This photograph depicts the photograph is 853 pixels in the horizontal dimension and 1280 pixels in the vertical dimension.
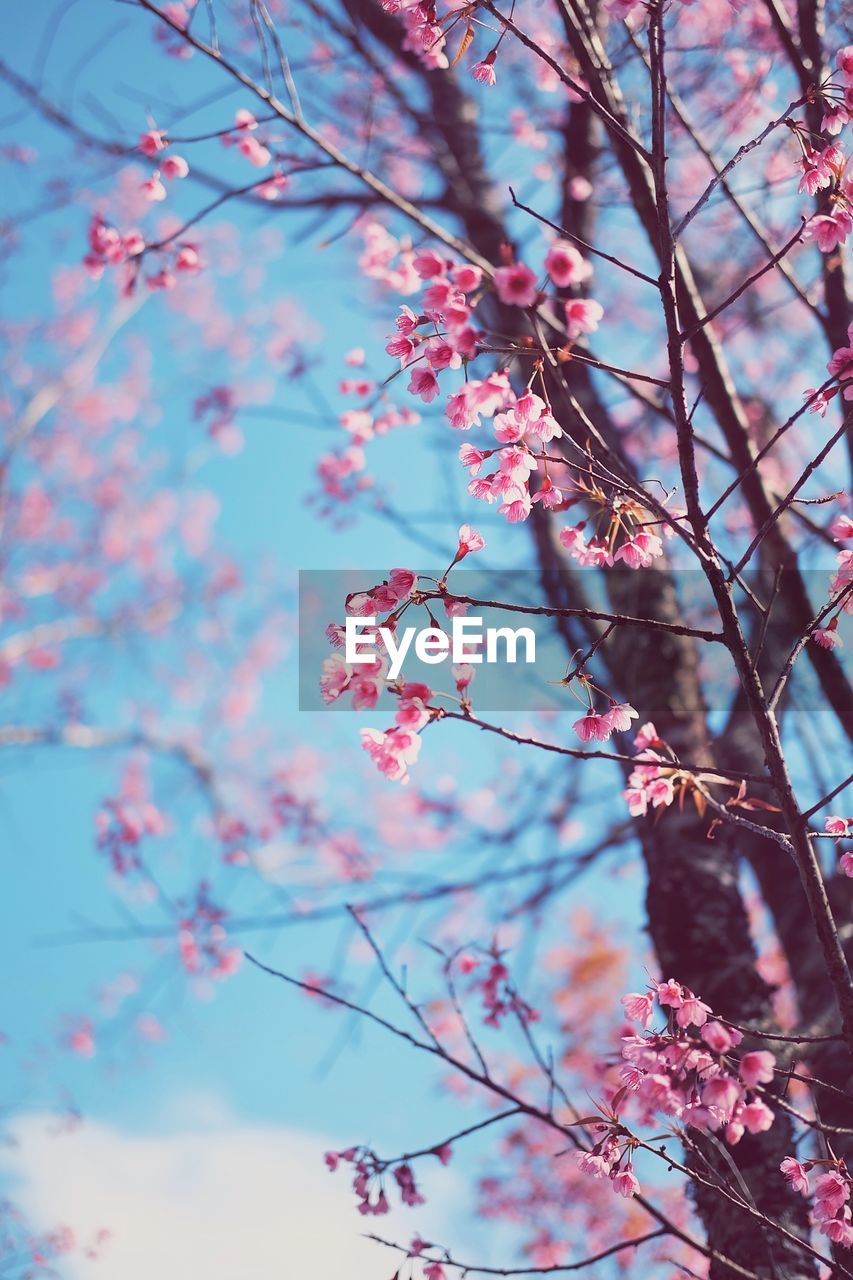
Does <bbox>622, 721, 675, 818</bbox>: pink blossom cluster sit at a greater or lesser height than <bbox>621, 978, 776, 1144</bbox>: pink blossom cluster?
greater

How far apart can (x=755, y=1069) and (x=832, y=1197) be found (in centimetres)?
46

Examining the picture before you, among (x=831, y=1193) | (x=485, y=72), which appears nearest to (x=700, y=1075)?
(x=831, y=1193)

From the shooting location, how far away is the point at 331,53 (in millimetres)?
4125

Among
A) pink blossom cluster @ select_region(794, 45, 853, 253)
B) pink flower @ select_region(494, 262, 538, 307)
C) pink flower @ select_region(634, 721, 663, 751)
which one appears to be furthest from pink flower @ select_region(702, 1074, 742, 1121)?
pink blossom cluster @ select_region(794, 45, 853, 253)

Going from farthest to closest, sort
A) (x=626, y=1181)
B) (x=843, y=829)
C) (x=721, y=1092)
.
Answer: (x=843, y=829), (x=626, y=1181), (x=721, y=1092)

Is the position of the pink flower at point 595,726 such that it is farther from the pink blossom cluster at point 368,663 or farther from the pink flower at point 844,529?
the pink flower at point 844,529

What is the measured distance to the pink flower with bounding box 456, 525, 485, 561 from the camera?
195cm

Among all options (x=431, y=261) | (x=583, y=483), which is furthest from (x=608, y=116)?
(x=583, y=483)

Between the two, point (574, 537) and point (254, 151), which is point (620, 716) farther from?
point (254, 151)

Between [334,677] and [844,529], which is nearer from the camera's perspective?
[334,677]

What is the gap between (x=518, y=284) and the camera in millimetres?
1478

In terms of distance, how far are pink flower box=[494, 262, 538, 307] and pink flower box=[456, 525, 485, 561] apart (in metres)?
0.57

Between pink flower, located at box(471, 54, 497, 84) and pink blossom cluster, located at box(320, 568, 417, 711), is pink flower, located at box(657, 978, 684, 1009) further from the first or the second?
pink flower, located at box(471, 54, 497, 84)

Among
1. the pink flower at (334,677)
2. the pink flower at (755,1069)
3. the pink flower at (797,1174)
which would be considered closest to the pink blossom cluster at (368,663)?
the pink flower at (334,677)
